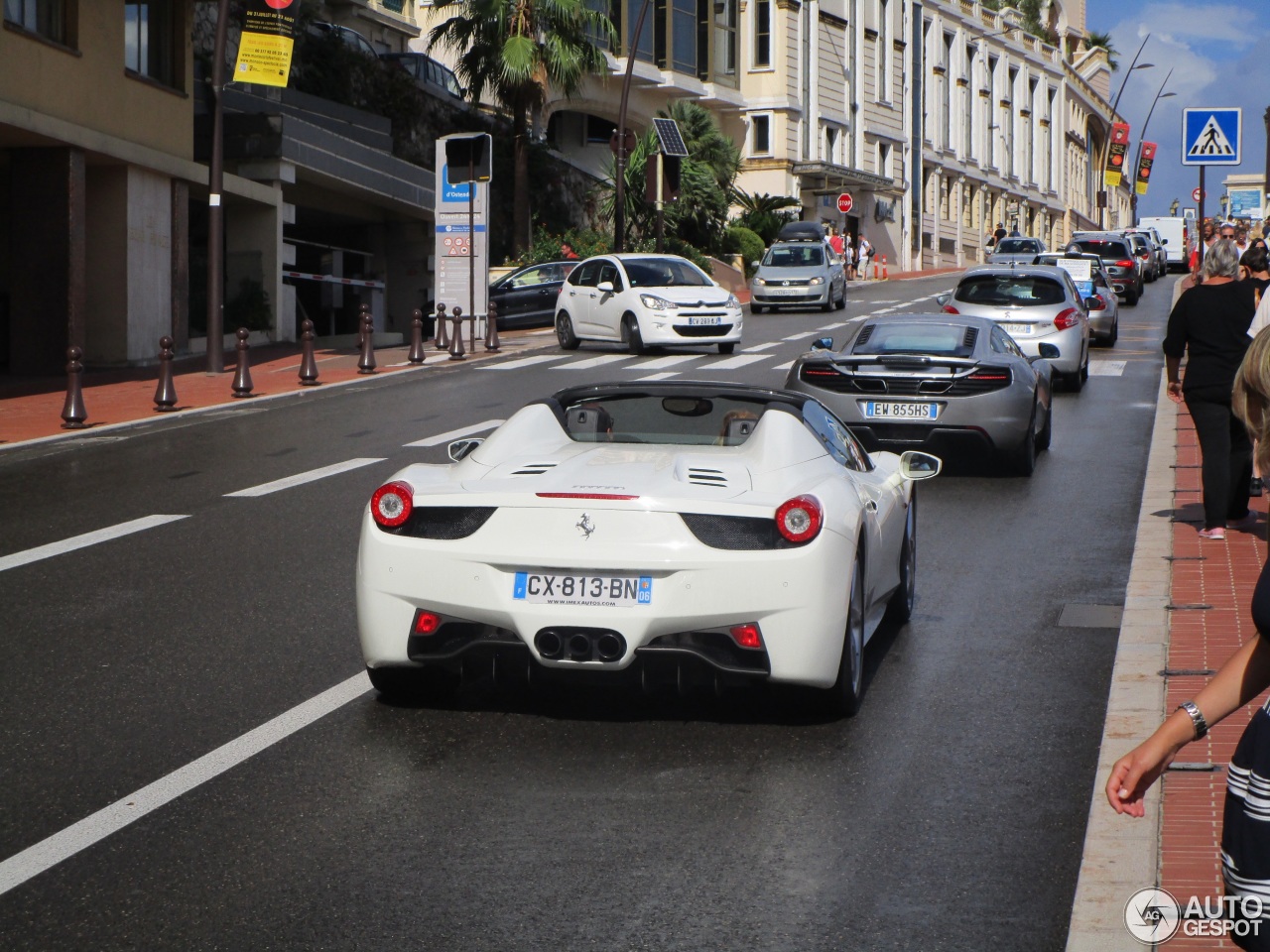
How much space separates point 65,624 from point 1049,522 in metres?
6.55

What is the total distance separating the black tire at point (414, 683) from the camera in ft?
22.1

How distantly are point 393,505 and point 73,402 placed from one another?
1282cm

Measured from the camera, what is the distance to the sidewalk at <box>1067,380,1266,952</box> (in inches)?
179

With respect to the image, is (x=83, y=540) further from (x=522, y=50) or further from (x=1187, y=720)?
(x=522, y=50)

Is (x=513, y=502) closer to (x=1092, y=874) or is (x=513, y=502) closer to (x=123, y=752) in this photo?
(x=123, y=752)

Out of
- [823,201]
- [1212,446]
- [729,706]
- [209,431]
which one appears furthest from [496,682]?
[823,201]

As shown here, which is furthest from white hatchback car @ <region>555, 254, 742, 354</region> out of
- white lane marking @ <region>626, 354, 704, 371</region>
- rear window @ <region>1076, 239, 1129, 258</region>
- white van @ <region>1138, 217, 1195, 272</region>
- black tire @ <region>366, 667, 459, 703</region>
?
white van @ <region>1138, 217, 1195, 272</region>

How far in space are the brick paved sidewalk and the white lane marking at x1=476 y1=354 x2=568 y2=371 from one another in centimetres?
1387

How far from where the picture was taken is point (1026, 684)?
23.7 ft

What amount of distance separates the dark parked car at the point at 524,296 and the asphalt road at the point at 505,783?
86.4ft

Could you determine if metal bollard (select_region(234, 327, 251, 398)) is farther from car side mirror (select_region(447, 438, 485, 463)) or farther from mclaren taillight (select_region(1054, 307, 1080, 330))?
car side mirror (select_region(447, 438, 485, 463))

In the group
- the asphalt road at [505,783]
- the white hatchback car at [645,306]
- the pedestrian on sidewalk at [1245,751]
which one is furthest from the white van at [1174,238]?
the pedestrian on sidewalk at [1245,751]

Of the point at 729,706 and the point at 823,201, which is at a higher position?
the point at 823,201

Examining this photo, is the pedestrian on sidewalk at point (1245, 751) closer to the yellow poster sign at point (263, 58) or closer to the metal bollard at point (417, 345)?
the yellow poster sign at point (263, 58)
